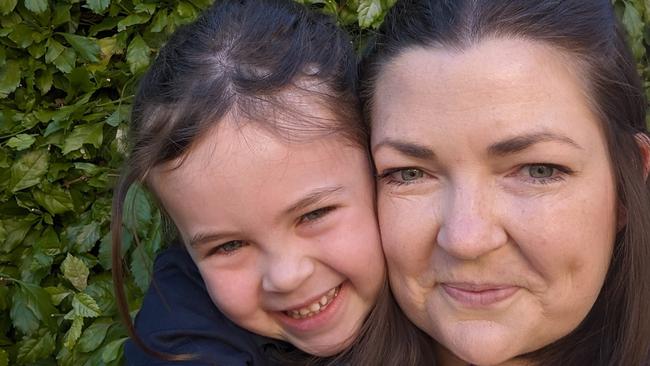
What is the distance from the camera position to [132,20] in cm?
298

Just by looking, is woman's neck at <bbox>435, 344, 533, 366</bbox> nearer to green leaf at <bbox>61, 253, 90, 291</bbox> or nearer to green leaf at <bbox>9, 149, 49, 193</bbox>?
green leaf at <bbox>61, 253, 90, 291</bbox>

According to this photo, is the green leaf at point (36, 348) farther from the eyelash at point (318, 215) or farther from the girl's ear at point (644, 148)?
the girl's ear at point (644, 148)

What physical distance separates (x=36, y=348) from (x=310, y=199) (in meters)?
1.66

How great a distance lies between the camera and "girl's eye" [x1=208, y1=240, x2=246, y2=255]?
1.99m

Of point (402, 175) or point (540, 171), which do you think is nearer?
point (540, 171)

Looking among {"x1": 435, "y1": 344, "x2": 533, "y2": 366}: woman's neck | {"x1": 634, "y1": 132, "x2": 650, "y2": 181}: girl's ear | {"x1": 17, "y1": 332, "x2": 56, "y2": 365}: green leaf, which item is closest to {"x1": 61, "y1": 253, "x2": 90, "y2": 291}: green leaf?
{"x1": 17, "y1": 332, "x2": 56, "y2": 365}: green leaf

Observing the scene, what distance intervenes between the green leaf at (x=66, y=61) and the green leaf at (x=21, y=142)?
29cm

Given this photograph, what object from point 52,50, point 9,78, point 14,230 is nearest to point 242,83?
point 52,50

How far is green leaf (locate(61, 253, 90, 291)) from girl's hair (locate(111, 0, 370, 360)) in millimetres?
887

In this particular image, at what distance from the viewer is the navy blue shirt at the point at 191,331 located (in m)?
2.11

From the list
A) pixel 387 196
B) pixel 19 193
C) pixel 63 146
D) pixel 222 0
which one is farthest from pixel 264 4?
pixel 19 193

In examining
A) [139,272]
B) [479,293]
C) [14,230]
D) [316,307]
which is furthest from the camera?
[14,230]

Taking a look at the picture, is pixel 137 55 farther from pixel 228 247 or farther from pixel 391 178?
pixel 391 178

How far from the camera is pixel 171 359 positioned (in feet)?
6.76
